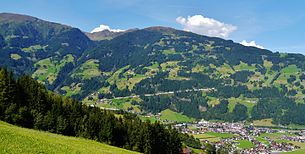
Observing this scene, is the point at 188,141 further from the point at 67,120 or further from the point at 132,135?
the point at 67,120

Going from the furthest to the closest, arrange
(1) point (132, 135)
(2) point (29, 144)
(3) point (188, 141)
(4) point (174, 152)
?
(3) point (188, 141) → (4) point (174, 152) → (1) point (132, 135) → (2) point (29, 144)

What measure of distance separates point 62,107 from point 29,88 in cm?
1094

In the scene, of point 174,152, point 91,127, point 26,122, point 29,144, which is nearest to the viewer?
point 29,144

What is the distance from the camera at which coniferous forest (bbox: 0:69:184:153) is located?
83.9 metres

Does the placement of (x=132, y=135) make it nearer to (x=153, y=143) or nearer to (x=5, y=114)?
(x=153, y=143)

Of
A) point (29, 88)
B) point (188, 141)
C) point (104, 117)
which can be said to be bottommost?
point (188, 141)

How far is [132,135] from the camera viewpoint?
4299 inches

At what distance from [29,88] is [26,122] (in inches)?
453

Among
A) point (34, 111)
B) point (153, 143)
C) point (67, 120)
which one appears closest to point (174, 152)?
point (153, 143)

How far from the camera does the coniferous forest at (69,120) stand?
275 ft

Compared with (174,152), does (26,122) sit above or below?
above

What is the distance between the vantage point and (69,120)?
98562mm

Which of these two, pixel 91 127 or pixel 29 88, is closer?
pixel 29 88

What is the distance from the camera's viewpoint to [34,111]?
291 ft
